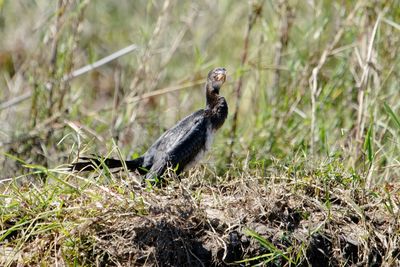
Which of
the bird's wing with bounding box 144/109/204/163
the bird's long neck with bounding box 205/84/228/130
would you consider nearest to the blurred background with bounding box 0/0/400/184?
the bird's long neck with bounding box 205/84/228/130

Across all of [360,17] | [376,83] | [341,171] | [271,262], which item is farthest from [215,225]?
[360,17]

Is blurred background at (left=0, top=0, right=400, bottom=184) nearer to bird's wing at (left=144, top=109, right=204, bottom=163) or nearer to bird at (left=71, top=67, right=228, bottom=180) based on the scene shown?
bird at (left=71, top=67, right=228, bottom=180)

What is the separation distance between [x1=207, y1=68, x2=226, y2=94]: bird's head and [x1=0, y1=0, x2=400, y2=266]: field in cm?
43

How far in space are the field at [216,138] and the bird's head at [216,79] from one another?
427 millimetres

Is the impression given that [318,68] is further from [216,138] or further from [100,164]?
[100,164]

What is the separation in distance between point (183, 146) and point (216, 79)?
1.85ft

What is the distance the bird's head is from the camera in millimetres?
4969

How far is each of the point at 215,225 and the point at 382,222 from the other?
2.65 ft

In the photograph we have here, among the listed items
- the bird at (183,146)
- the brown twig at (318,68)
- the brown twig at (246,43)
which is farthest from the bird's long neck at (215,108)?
the brown twig at (246,43)

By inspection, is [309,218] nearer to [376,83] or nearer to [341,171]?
[341,171]

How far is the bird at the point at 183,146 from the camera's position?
15.2 feet

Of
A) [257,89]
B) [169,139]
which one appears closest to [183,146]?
[169,139]

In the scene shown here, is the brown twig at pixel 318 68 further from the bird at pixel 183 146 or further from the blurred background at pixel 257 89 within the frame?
the bird at pixel 183 146

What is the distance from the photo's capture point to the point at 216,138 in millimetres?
5953
